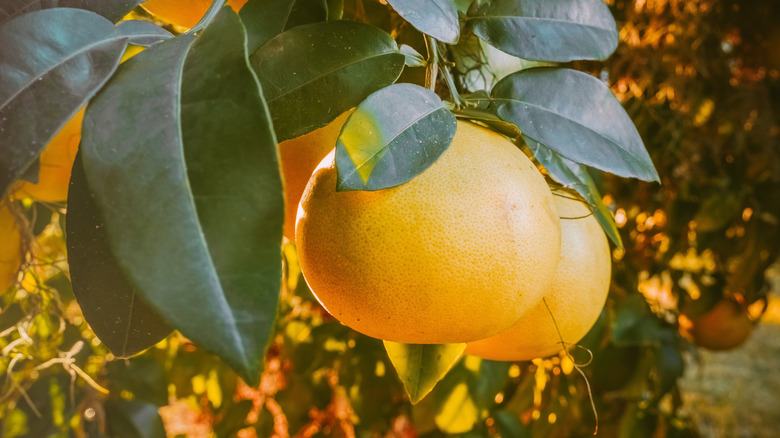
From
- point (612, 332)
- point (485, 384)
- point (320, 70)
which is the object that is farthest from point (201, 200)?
point (612, 332)

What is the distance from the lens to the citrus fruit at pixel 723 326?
129cm

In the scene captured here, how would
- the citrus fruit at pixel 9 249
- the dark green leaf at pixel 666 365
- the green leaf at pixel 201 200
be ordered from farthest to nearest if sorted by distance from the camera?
1. the dark green leaf at pixel 666 365
2. the citrus fruit at pixel 9 249
3. the green leaf at pixel 201 200

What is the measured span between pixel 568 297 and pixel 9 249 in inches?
15.9

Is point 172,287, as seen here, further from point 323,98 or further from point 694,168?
point 694,168

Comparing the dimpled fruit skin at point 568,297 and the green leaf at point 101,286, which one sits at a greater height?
the green leaf at point 101,286

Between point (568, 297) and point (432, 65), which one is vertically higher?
point (432, 65)

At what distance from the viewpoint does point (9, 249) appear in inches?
17.7

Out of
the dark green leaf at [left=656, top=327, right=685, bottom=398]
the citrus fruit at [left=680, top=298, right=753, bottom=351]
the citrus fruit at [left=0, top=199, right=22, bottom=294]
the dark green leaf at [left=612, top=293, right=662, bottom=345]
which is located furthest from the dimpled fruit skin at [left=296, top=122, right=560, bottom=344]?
the citrus fruit at [left=680, top=298, right=753, bottom=351]

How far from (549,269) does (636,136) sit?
10cm

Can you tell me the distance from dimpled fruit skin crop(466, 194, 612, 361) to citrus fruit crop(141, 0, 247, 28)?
26cm

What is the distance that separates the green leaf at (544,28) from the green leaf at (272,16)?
0.31 feet

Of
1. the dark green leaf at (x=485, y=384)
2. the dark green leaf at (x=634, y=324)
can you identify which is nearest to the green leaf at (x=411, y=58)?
the dark green leaf at (x=485, y=384)

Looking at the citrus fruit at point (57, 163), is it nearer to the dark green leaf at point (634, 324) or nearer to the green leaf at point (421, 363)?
the green leaf at point (421, 363)

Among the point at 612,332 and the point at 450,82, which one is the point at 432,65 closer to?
the point at 450,82
